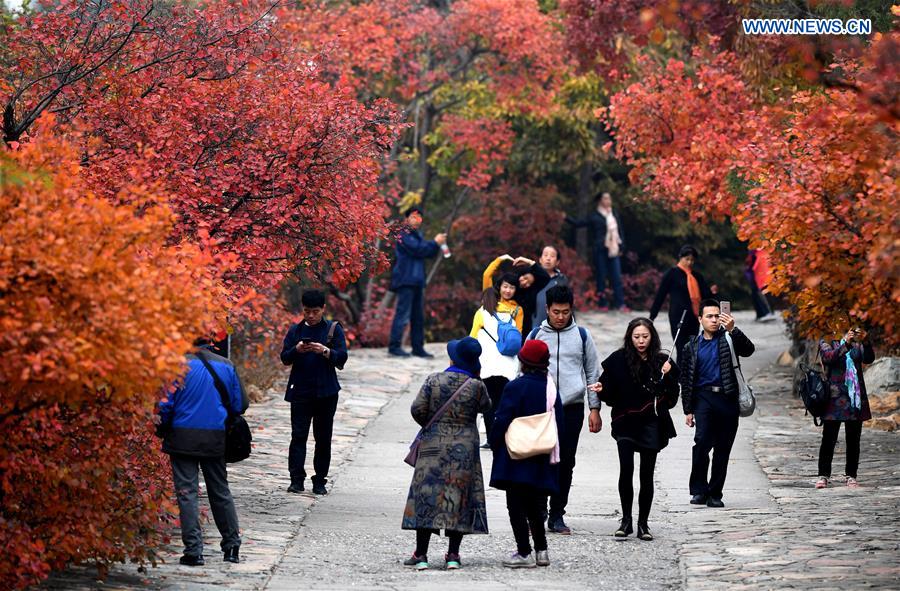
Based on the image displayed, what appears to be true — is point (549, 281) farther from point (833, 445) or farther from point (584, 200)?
point (584, 200)

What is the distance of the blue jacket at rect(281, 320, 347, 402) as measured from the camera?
12.9 meters

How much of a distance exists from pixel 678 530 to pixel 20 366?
19.6 ft

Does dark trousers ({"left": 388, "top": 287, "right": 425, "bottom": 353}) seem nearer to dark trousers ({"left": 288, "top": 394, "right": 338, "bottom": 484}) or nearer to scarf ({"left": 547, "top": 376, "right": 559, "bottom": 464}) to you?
dark trousers ({"left": 288, "top": 394, "right": 338, "bottom": 484})

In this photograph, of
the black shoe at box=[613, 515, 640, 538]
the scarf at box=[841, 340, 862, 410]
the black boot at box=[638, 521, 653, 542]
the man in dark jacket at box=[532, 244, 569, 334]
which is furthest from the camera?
the man in dark jacket at box=[532, 244, 569, 334]

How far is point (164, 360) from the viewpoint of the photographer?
790cm

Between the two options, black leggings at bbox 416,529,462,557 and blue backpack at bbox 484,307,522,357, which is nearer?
black leggings at bbox 416,529,462,557

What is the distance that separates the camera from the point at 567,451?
11.5 m

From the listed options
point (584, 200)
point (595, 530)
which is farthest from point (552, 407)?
point (584, 200)

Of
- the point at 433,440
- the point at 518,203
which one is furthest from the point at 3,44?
the point at 518,203

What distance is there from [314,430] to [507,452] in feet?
10.8

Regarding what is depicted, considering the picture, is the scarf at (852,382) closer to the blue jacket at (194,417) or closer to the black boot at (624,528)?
the black boot at (624,528)

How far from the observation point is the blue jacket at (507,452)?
10055 mm

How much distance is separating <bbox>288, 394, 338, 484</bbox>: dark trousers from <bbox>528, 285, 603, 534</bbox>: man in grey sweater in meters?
2.31

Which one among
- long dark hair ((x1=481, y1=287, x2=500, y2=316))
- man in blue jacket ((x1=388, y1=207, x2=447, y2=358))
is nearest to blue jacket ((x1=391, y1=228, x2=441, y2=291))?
man in blue jacket ((x1=388, y1=207, x2=447, y2=358))
